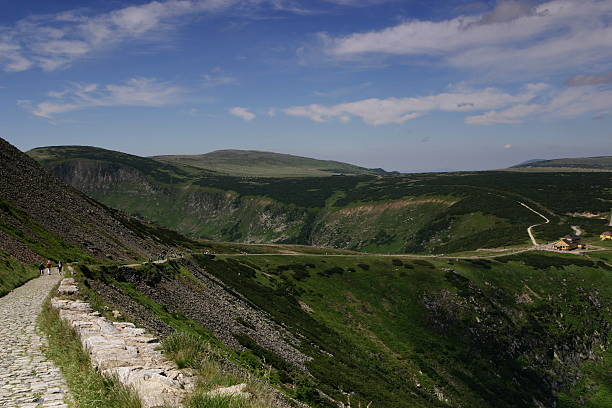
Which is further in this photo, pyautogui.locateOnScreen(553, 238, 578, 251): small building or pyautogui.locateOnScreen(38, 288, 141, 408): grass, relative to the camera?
pyautogui.locateOnScreen(553, 238, 578, 251): small building

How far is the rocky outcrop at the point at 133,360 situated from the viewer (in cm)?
982

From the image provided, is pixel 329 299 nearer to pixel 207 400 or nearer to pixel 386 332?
pixel 386 332

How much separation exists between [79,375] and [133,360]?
1584 millimetres

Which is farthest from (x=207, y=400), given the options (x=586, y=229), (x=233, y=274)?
(x=586, y=229)

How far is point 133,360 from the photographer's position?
12547 millimetres

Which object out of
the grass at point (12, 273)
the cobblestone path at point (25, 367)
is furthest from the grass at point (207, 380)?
the grass at point (12, 273)

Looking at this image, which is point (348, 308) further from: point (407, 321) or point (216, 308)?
point (216, 308)

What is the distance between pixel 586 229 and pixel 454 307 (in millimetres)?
101073

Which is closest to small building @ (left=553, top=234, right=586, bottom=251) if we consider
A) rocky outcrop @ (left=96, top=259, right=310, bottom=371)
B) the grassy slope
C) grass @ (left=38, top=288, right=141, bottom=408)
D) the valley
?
the valley

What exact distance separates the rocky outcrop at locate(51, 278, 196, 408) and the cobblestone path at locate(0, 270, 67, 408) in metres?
1.27

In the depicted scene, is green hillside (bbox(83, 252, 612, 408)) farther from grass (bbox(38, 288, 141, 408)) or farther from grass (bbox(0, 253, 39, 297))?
grass (bbox(38, 288, 141, 408))

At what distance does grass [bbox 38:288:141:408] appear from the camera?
9508mm

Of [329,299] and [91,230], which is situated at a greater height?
[91,230]

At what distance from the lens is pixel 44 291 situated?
2783cm
